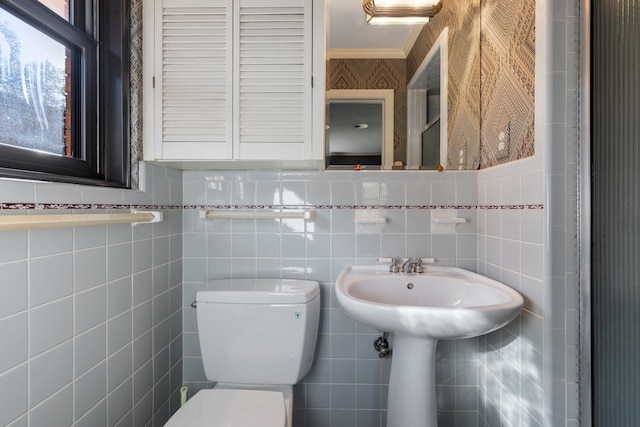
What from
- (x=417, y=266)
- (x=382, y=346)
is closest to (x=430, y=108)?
(x=417, y=266)

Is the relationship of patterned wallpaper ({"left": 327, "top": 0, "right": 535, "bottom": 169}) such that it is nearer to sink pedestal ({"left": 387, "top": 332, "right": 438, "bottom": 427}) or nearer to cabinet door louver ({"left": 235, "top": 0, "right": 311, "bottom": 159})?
cabinet door louver ({"left": 235, "top": 0, "right": 311, "bottom": 159})

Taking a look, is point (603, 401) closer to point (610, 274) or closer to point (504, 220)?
point (610, 274)

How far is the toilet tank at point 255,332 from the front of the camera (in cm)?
123

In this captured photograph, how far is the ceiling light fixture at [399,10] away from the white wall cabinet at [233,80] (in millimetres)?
331

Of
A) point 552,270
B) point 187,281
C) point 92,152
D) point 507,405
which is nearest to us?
point 552,270

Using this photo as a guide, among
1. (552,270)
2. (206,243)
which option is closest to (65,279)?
(206,243)

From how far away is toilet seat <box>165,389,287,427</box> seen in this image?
0.92m

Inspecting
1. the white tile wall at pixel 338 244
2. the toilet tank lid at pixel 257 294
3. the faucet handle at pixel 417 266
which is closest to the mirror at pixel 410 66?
the white tile wall at pixel 338 244

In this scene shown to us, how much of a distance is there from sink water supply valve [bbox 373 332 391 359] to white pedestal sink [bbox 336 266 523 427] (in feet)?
0.75

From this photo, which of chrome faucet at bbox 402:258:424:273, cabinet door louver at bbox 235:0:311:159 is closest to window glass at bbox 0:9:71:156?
cabinet door louver at bbox 235:0:311:159

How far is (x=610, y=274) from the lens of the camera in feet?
2.87

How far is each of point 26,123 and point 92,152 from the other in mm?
226

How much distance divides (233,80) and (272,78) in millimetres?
154

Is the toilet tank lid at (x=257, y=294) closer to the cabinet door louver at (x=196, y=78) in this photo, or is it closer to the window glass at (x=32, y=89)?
the cabinet door louver at (x=196, y=78)
